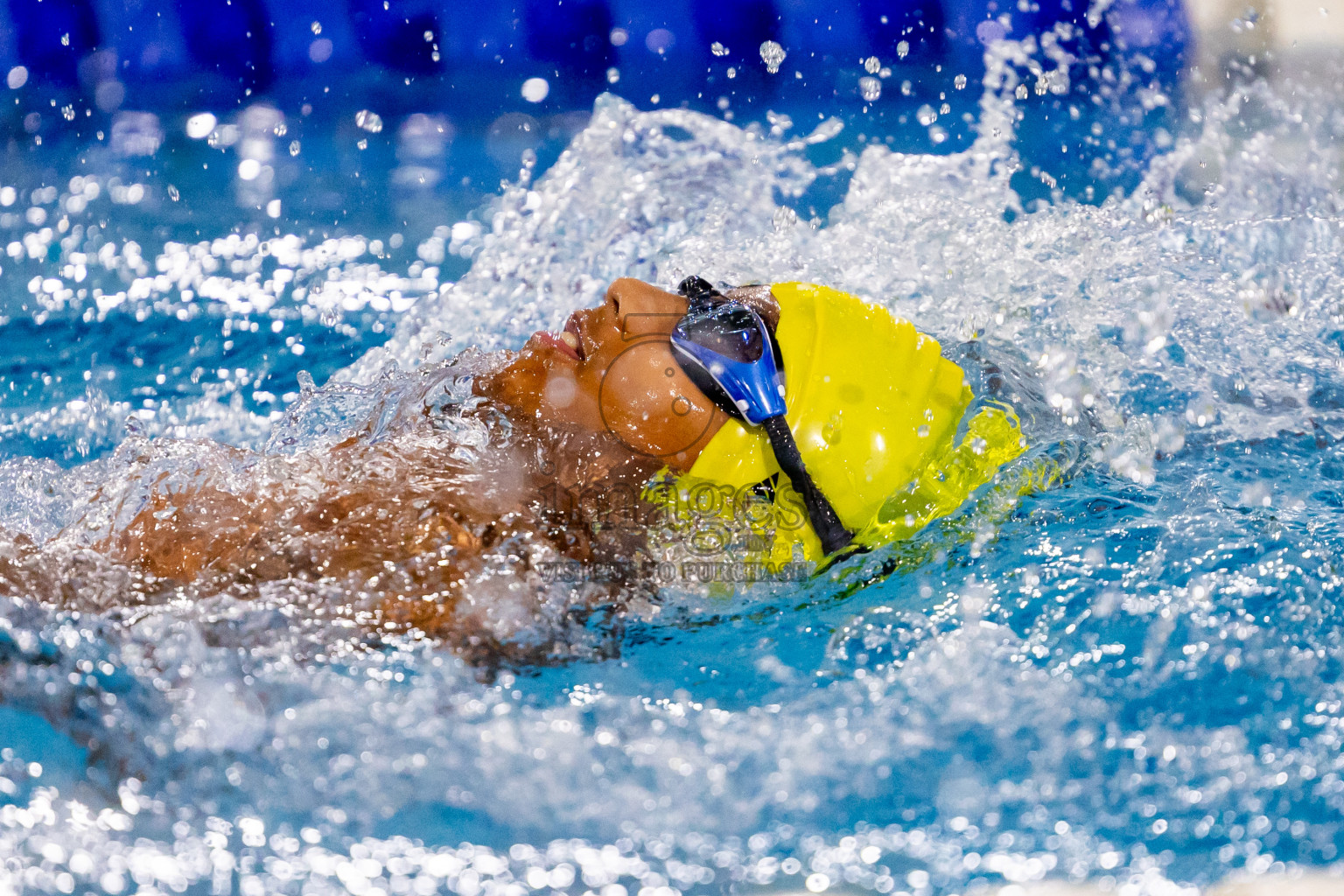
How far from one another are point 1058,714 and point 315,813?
1.17 metres

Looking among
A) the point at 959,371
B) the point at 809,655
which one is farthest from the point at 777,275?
the point at 809,655

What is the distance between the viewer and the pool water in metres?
1.49

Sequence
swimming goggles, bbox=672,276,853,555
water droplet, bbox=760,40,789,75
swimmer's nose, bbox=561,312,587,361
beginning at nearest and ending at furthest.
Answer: swimming goggles, bbox=672,276,853,555 → swimmer's nose, bbox=561,312,587,361 → water droplet, bbox=760,40,789,75

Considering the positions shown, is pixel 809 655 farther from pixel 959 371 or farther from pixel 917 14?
pixel 917 14

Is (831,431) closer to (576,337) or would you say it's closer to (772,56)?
(576,337)

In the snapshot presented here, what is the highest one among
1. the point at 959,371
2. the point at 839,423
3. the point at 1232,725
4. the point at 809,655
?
the point at 959,371

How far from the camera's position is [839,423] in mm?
1655

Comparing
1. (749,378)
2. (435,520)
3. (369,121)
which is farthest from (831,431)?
(369,121)

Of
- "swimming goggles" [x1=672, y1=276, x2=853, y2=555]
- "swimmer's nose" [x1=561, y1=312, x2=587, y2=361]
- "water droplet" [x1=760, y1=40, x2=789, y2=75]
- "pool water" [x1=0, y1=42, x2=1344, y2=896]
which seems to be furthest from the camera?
"water droplet" [x1=760, y1=40, x2=789, y2=75]

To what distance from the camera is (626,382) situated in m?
1.66

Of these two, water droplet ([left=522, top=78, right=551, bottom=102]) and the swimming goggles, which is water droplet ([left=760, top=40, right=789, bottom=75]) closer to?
water droplet ([left=522, top=78, right=551, bottom=102])

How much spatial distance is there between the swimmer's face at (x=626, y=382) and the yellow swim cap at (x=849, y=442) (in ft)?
0.17

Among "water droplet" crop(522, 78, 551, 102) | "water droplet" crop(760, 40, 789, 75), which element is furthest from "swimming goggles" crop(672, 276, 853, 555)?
"water droplet" crop(760, 40, 789, 75)

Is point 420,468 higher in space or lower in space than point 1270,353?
lower
